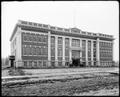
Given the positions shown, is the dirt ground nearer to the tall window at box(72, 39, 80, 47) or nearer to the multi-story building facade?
the multi-story building facade

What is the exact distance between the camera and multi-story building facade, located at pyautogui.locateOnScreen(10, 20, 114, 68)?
3759 cm

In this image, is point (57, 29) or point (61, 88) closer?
point (61, 88)

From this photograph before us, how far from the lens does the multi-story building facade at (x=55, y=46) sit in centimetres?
3759

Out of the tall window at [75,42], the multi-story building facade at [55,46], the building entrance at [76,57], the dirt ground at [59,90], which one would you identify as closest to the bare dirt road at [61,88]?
the dirt ground at [59,90]

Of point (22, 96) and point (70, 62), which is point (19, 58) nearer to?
point (70, 62)

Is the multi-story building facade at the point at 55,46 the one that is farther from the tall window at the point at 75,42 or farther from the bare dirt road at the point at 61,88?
the bare dirt road at the point at 61,88

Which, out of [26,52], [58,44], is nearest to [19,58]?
[26,52]

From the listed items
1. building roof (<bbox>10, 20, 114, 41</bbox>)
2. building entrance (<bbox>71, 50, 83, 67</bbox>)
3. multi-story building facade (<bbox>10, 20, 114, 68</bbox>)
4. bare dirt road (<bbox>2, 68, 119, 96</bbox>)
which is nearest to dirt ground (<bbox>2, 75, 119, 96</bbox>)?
bare dirt road (<bbox>2, 68, 119, 96</bbox>)

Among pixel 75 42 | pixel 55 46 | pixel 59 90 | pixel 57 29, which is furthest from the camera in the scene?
pixel 75 42

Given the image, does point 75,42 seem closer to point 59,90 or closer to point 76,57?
point 76,57

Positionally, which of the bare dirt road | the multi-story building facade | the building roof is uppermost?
the building roof

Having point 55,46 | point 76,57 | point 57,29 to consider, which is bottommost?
point 76,57

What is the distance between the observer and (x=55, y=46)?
4400 centimetres

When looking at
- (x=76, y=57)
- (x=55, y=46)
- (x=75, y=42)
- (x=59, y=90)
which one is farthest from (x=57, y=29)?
(x=59, y=90)
